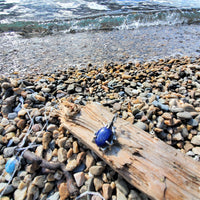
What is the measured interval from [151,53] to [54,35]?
5.37 m

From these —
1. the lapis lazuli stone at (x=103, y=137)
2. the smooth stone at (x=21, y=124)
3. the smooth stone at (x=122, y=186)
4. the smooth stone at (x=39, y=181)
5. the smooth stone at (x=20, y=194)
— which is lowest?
the smooth stone at (x=20, y=194)

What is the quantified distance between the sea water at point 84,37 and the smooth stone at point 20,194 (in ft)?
12.1

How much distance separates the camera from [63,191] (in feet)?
5.35

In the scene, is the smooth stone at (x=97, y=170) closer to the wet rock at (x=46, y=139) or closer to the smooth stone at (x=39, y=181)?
the smooth stone at (x=39, y=181)

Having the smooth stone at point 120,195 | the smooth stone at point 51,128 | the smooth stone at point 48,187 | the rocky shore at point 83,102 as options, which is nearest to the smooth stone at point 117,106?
the rocky shore at point 83,102

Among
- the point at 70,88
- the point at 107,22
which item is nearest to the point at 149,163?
the point at 70,88

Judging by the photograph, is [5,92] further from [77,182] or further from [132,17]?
[132,17]

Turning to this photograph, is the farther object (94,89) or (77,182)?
(94,89)

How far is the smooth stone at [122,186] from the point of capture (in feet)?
4.95

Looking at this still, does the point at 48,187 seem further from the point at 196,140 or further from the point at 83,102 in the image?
the point at 196,140

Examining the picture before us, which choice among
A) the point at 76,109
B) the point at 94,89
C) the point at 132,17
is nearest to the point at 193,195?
the point at 76,109

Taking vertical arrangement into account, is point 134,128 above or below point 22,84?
above

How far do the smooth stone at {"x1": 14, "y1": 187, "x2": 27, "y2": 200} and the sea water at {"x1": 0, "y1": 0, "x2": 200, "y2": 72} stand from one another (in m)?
3.68

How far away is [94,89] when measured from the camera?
327 centimetres
